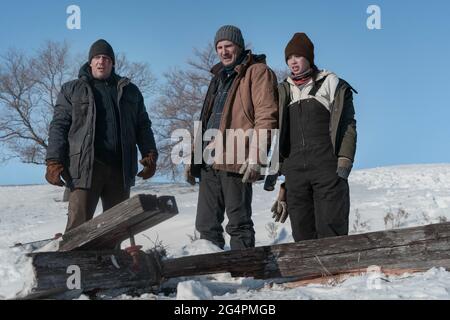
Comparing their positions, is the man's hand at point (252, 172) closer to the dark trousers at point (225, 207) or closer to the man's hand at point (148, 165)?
the dark trousers at point (225, 207)

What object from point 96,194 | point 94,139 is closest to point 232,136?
point 94,139

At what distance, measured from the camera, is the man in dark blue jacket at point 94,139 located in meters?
4.65

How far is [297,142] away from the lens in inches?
178

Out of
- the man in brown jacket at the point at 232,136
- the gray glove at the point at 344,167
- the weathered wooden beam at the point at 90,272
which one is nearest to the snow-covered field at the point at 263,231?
the weathered wooden beam at the point at 90,272

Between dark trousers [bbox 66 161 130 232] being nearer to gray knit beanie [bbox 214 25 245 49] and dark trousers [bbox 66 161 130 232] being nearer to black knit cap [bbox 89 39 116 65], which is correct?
black knit cap [bbox 89 39 116 65]

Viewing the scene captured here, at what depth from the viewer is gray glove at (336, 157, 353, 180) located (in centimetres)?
419

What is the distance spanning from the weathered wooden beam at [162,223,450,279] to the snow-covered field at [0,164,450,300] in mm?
115

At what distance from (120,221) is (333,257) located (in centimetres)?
161

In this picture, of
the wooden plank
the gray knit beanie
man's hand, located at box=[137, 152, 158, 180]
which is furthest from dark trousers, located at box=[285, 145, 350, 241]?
man's hand, located at box=[137, 152, 158, 180]

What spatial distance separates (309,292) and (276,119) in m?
1.92

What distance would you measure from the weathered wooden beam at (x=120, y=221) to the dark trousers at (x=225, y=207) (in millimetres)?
1094

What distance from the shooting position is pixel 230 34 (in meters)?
4.79
